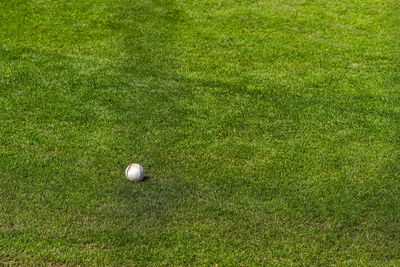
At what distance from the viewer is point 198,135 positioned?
7.37 m

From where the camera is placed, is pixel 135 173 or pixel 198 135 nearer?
pixel 135 173

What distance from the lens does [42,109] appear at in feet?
25.6

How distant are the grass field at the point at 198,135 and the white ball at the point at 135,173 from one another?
0.39 feet

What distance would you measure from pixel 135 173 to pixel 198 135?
142 cm

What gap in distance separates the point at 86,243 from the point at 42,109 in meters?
3.05

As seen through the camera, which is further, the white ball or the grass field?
the white ball

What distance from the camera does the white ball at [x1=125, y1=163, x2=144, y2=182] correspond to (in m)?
6.29

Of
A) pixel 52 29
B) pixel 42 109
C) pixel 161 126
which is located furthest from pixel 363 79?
pixel 52 29

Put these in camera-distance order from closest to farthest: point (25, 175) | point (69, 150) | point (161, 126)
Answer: point (25, 175), point (69, 150), point (161, 126)

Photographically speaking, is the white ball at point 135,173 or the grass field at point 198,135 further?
the white ball at point 135,173

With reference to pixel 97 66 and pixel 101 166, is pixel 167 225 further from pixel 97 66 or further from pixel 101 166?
pixel 97 66

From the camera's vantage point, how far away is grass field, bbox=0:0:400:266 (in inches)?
220

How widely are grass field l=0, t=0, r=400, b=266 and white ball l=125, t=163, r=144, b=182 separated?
119mm

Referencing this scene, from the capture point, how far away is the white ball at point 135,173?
6285mm
